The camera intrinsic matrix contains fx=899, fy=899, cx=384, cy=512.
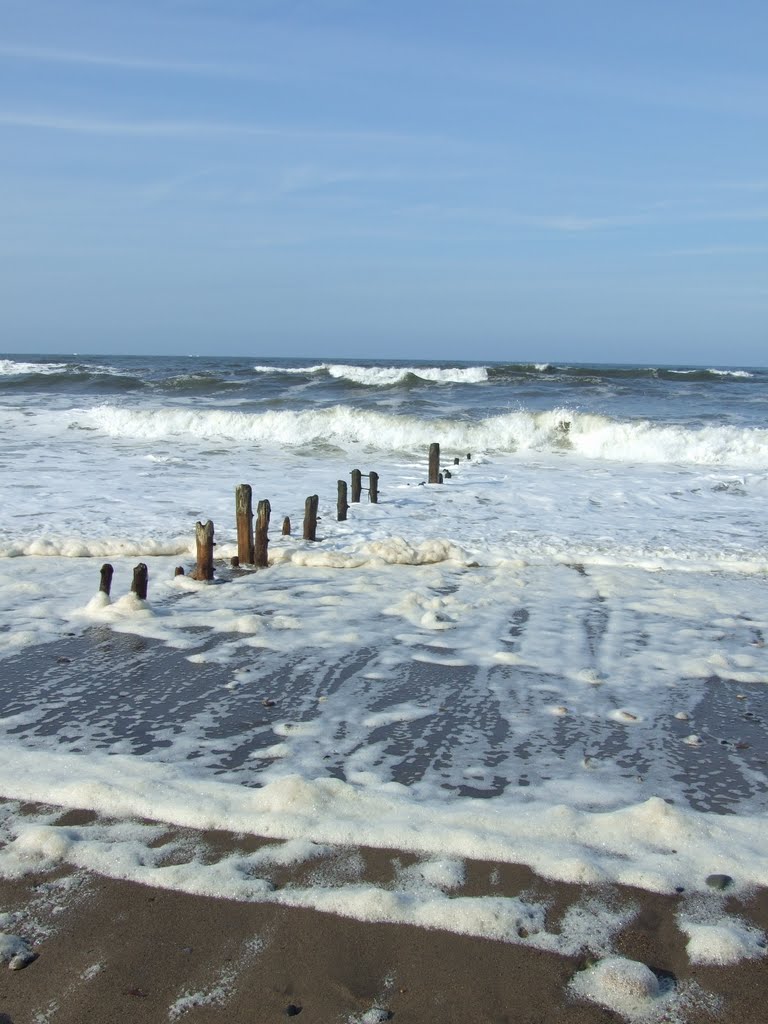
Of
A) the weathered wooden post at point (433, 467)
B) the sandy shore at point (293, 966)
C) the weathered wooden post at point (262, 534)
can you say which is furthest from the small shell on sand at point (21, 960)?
the weathered wooden post at point (433, 467)

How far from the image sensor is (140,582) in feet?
23.2

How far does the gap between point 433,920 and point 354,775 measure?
4.06 ft

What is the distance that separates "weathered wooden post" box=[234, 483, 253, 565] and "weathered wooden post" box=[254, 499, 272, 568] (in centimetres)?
7

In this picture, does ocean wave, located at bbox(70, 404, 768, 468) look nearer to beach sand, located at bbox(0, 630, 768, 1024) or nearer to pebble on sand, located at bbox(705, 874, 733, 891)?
pebble on sand, located at bbox(705, 874, 733, 891)

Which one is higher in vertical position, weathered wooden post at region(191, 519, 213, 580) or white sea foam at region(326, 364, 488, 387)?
white sea foam at region(326, 364, 488, 387)

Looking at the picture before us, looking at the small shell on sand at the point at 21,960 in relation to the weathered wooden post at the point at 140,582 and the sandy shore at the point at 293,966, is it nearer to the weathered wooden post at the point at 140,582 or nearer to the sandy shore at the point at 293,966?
the sandy shore at the point at 293,966

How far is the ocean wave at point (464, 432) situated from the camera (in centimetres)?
2048

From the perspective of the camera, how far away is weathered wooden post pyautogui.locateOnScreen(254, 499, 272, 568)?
8.72 meters

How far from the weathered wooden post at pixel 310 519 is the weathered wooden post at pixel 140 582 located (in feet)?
9.91

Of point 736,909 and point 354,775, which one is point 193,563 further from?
point 736,909

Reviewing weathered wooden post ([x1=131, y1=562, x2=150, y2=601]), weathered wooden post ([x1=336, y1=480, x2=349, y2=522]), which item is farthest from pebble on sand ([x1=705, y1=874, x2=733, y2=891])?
weathered wooden post ([x1=336, y1=480, x2=349, y2=522])

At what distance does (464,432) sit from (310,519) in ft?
45.0

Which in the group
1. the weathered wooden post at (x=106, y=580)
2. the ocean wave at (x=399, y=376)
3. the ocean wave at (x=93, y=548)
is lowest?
the ocean wave at (x=93, y=548)

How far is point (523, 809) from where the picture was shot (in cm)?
390
